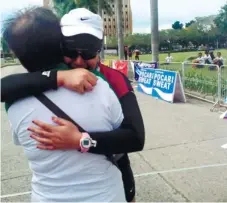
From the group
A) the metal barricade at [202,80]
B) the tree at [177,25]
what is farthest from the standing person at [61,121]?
the tree at [177,25]

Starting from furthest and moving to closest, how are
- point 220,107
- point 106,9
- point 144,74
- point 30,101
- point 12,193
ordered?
point 106,9, point 144,74, point 220,107, point 12,193, point 30,101

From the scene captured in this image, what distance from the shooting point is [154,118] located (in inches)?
315

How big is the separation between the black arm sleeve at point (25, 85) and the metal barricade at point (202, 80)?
8.09 m

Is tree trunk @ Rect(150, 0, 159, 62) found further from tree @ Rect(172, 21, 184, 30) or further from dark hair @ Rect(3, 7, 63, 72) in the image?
tree @ Rect(172, 21, 184, 30)

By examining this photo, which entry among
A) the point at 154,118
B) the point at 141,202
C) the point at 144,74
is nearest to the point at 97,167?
the point at 141,202

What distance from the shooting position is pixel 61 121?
133cm

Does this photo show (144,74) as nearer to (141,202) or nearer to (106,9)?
(141,202)

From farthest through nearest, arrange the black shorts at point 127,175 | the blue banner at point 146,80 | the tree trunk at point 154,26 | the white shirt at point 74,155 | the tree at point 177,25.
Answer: the tree at point 177,25
the tree trunk at point 154,26
the blue banner at point 146,80
the black shorts at point 127,175
the white shirt at point 74,155

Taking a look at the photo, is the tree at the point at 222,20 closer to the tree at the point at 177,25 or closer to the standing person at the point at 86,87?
the tree at the point at 177,25

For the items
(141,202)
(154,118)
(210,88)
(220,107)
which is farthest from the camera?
(210,88)

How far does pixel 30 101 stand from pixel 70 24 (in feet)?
1.11

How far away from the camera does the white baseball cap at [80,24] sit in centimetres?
140

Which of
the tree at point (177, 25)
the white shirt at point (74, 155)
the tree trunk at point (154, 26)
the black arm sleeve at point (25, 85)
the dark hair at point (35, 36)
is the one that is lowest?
the white shirt at point (74, 155)

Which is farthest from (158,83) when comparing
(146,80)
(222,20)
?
(222,20)
